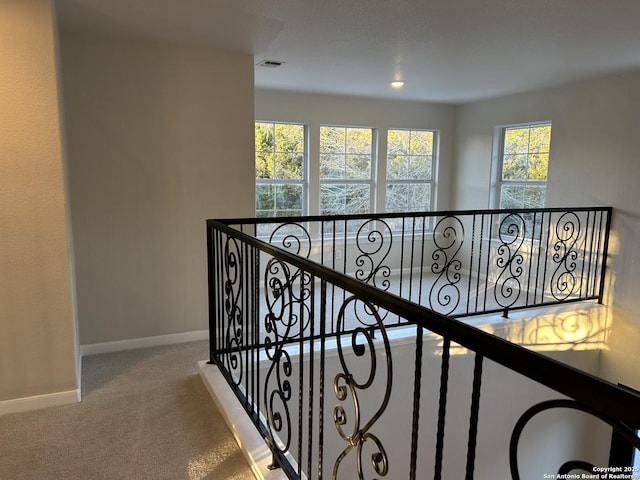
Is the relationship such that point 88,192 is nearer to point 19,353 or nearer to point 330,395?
point 19,353

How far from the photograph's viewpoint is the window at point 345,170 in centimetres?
576

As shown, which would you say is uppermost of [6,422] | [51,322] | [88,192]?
[88,192]

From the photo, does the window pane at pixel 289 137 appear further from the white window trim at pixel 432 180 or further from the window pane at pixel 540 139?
the window pane at pixel 540 139

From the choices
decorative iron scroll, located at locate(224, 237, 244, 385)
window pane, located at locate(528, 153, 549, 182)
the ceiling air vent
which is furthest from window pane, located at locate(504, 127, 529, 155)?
decorative iron scroll, located at locate(224, 237, 244, 385)

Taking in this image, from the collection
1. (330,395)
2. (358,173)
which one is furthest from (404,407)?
(358,173)

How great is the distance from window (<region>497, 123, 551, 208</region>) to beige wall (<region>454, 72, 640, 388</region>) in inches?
8.7

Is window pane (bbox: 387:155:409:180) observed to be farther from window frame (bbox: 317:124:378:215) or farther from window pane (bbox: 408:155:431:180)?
window frame (bbox: 317:124:378:215)

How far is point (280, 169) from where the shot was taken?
5516 mm

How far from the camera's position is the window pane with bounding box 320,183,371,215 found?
5.81m

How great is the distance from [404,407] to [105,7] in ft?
11.2

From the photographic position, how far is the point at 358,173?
600 centimetres

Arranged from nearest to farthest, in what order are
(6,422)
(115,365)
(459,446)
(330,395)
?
(6,422)
(115,365)
(330,395)
(459,446)

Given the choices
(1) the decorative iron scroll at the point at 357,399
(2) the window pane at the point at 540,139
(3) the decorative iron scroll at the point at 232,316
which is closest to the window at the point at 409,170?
(2) the window pane at the point at 540,139

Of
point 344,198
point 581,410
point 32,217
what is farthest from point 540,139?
point 581,410
